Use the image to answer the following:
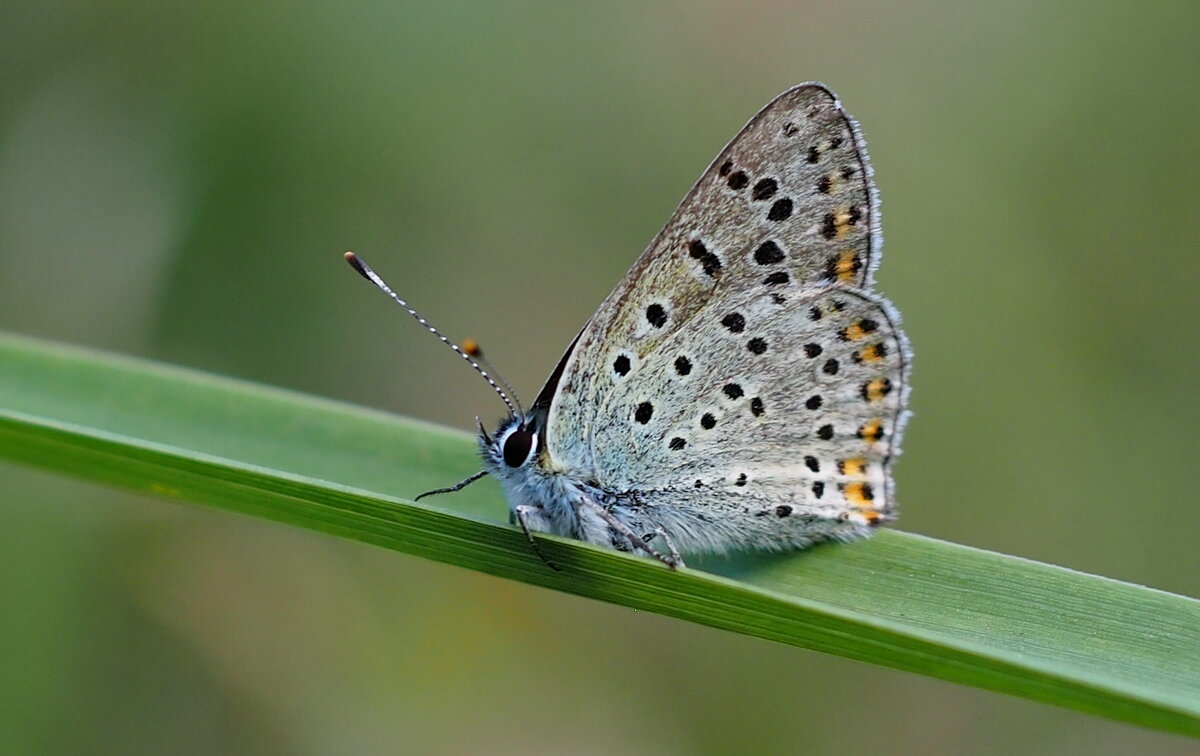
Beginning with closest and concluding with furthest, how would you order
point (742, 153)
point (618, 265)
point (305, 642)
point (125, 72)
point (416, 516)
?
point (416, 516), point (742, 153), point (305, 642), point (125, 72), point (618, 265)

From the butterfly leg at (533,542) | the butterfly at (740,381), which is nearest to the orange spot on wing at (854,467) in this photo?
the butterfly at (740,381)

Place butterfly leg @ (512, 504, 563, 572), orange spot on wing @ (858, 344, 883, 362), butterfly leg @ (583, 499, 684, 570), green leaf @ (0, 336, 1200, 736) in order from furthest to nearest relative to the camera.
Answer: orange spot on wing @ (858, 344, 883, 362) → butterfly leg @ (583, 499, 684, 570) → butterfly leg @ (512, 504, 563, 572) → green leaf @ (0, 336, 1200, 736)

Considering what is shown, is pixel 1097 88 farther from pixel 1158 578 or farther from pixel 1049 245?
pixel 1158 578

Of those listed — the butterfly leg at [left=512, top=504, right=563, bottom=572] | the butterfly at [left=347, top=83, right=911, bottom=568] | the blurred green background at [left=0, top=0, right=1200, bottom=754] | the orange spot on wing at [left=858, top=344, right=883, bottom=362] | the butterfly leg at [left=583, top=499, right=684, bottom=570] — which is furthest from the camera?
the blurred green background at [left=0, top=0, right=1200, bottom=754]

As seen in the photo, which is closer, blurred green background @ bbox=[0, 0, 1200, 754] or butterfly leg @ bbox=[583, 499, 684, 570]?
butterfly leg @ bbox=[583, 499, 684, 570]

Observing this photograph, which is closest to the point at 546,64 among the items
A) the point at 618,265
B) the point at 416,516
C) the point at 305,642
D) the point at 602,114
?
the point at 602,114

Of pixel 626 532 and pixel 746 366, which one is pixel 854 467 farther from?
pixel 626 532

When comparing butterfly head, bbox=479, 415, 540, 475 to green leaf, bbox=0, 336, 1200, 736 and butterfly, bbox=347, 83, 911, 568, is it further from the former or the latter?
green leaf, bbox=0, 336, 1200, 736

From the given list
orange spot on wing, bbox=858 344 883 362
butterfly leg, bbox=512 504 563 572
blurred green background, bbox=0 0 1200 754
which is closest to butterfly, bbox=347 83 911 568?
orange spot on wing, bbox=858 344 883 362

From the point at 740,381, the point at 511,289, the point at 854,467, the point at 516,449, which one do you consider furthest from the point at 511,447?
the point at 511,289
